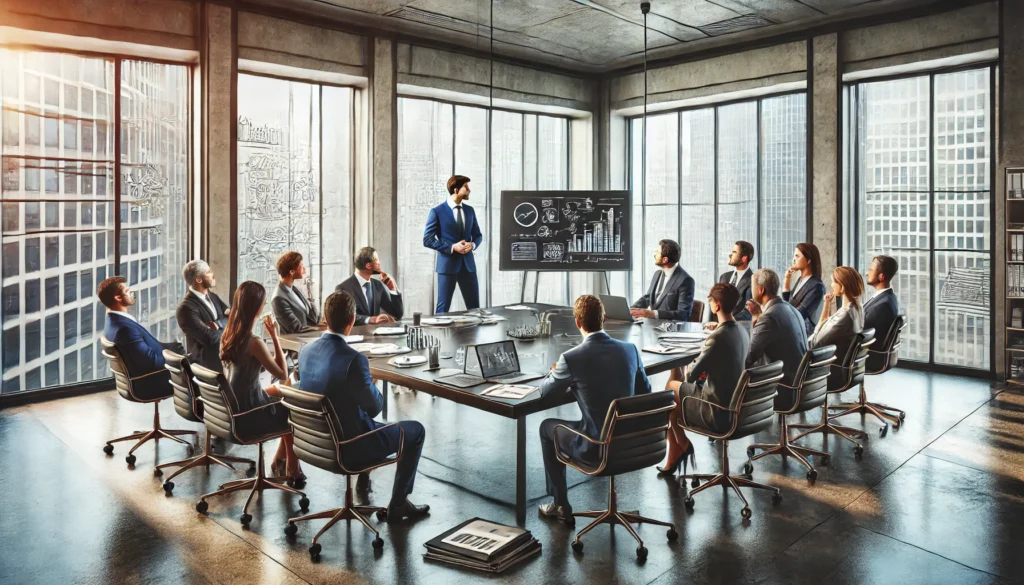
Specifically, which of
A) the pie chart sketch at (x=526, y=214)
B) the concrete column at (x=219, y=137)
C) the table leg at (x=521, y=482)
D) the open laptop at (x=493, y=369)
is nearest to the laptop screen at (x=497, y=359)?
the open laptop at (x=493, y=369)

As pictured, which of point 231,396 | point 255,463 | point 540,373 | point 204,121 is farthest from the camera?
point 204,121

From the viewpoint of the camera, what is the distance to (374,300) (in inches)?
292

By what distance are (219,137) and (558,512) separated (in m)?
5.62

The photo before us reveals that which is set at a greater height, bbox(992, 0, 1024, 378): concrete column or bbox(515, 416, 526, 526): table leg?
bbox(992, 0, 1024, 378): concrete column

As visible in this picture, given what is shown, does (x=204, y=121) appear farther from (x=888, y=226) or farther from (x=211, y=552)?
(x=888, y=226)

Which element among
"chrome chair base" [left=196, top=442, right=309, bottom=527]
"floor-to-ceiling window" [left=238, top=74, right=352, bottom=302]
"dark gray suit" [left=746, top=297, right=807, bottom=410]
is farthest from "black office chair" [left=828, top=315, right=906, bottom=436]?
"floor-to-ceiling window" [left=238, top=74, right=352, bottom=302]

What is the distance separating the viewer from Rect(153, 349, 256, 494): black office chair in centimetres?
480

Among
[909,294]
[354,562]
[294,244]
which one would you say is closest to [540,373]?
[354,562]

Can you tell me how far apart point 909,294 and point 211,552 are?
811cm

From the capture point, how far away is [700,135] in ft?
35.6

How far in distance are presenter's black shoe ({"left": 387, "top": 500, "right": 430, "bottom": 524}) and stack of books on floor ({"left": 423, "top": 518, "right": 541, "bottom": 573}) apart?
1.38 ft

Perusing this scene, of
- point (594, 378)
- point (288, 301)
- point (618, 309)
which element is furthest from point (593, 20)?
point (594, 378)

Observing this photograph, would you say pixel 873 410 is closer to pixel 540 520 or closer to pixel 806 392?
pixel 806 392

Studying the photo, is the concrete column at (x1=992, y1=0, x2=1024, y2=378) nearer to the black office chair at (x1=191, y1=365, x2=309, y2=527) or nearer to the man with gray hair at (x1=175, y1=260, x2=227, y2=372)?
the black office chair at (x1=191, y1=365, x2=309, y2=527)
